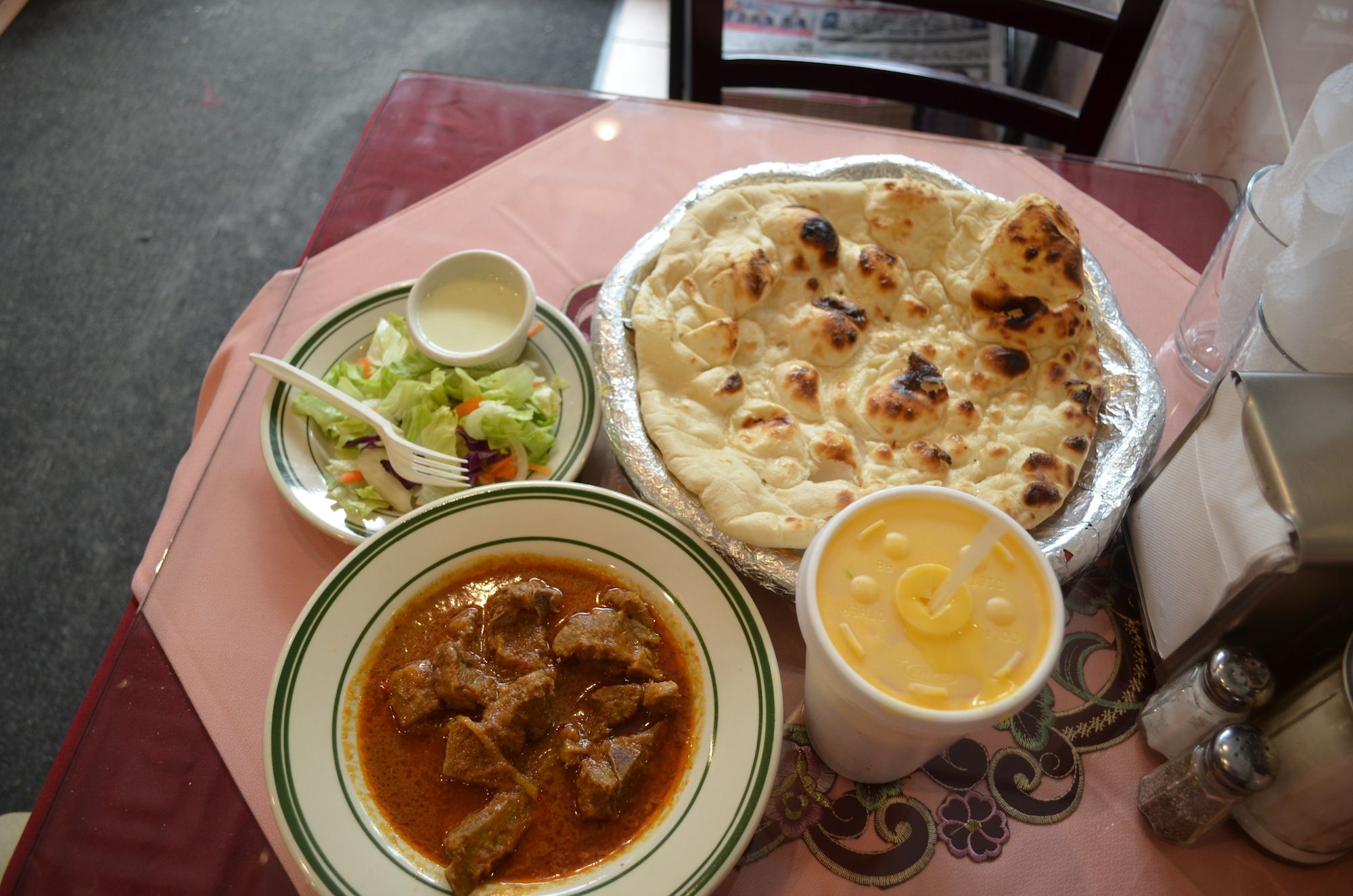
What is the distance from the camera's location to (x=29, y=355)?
3.62 m

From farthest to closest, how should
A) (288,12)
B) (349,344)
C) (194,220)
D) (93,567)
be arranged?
(288,12), (194,220), (93,567), (349,344)

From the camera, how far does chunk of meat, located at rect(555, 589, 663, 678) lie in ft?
4.67

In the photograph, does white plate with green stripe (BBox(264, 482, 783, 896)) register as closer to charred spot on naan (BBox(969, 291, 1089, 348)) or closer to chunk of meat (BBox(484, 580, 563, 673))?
chunk of meat (BBox(484, 580, 563, 673))

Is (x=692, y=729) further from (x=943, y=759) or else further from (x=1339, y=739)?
(x=1339, y=739)

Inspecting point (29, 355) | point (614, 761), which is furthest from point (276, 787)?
point (29, 355)

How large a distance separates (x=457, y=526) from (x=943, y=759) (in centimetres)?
91

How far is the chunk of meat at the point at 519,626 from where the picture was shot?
4.76 feet

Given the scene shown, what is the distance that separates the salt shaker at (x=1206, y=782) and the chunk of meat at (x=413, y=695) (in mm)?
1129

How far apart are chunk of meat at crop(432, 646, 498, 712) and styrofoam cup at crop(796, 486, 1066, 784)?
51 cm

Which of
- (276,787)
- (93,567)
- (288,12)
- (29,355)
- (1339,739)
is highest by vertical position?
(1339,739)

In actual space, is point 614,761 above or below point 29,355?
above

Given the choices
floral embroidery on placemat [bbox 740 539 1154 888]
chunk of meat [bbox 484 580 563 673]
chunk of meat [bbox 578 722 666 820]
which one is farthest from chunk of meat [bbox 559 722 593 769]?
floral embroidery on placemat [bbox 740 539 1154 888]

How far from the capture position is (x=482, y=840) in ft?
4.10

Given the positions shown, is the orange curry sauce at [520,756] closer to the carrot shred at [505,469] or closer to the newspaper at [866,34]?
the carrot shred at [505,469]
